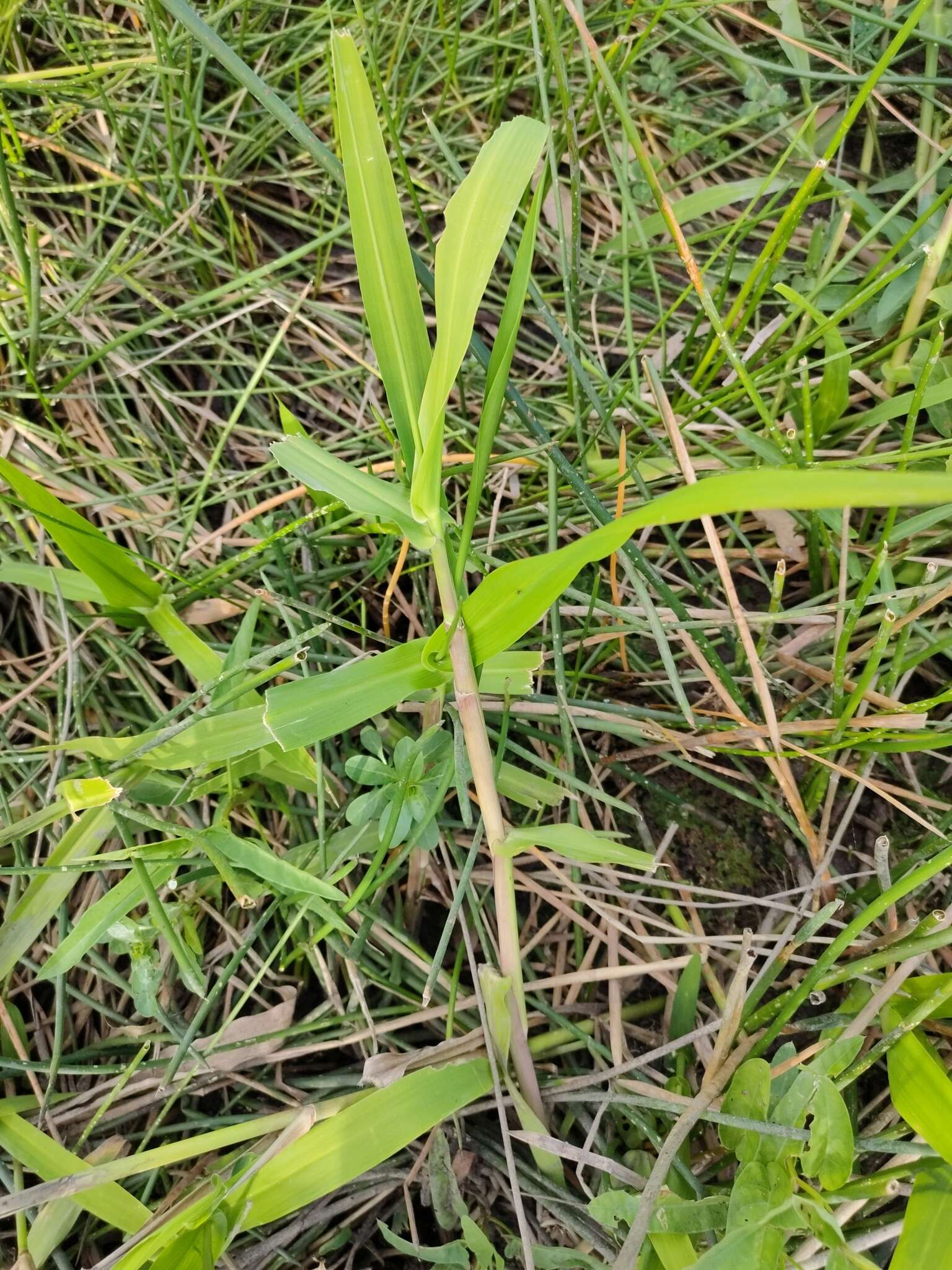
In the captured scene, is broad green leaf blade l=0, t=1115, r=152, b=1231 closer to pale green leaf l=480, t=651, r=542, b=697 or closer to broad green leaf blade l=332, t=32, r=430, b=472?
pale green leaf l=480, t=651, r=542, b=697

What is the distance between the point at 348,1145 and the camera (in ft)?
2.60

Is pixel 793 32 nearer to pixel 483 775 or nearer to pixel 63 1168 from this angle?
pixel 483 775

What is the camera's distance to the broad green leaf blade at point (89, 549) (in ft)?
2.94

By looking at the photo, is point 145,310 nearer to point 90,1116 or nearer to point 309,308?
point 309,308

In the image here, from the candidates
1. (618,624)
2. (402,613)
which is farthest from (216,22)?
(618,624)

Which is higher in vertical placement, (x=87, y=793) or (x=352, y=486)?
(x=352, y=486)

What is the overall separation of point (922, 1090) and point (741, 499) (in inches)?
26.6

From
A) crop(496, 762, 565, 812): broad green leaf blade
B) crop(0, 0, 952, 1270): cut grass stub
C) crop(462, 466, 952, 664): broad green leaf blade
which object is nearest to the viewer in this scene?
crop(462, 466, 952, 664): broad green leaf blade

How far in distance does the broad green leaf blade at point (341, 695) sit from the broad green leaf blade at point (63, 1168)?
0.61m

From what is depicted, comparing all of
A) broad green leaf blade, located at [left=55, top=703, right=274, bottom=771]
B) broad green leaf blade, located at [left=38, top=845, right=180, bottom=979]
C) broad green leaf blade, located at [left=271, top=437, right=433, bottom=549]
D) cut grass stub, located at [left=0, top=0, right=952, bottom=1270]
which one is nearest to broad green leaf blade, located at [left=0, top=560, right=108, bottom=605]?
cut grass stub, located at [left=0, top=0, right=952, bottom=1270]

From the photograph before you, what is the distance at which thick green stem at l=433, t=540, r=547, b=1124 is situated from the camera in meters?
0.69

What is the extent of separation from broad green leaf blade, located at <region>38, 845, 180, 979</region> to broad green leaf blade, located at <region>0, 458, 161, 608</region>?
0.34 metres

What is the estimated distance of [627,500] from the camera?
3.83 feet

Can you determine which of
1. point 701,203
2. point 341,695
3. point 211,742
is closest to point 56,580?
point 211,742
